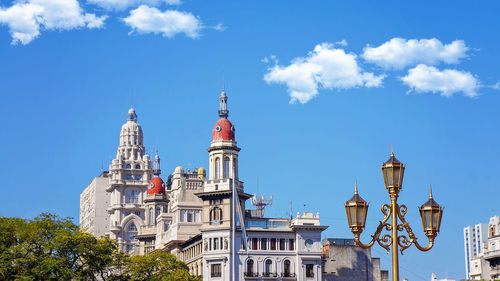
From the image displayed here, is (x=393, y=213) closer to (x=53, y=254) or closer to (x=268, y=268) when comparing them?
(x=53, y=254)

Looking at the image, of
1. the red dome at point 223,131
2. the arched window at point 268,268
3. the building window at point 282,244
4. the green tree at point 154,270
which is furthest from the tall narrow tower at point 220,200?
the green tree at point 154,270

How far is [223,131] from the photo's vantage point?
452 ft

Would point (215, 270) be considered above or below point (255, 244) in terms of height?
below

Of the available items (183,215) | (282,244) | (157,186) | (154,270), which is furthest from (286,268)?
(157,186)

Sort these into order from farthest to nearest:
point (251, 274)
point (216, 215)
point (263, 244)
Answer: point (216, 215) → point (263, 244) → point (251, 274)

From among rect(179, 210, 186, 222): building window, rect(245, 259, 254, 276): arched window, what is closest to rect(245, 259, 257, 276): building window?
rect(245, 259, 254, 276): arched window

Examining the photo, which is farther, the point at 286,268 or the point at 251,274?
the point at 286,268

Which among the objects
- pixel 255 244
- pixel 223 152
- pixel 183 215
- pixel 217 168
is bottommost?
pixel 255 244

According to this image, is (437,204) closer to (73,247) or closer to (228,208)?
(73,247)

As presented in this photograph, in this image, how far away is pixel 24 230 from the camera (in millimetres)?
110250

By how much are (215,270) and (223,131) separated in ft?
70.4

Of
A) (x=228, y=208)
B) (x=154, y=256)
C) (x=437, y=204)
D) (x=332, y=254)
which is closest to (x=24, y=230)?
(x=154, y=256)

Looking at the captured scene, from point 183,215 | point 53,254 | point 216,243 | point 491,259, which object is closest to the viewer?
point 53,254

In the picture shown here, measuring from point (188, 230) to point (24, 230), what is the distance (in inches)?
1828
